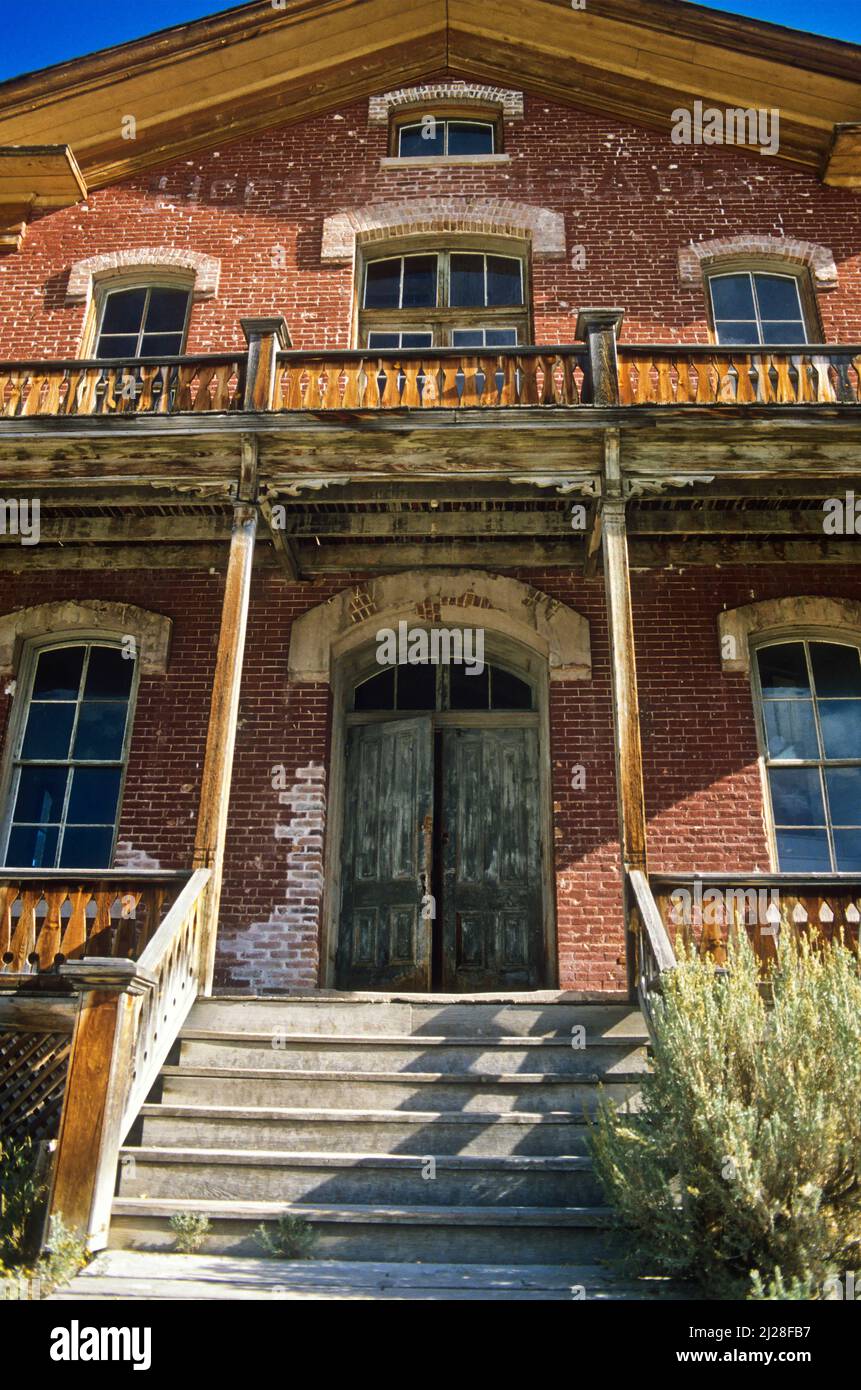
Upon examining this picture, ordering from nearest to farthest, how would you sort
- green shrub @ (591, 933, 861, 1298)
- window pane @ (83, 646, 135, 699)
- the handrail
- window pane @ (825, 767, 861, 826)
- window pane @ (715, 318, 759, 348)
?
green shrub @ (591, 933, 861, 1298) → the handrail → window pane @ (825, 767, 861, 826) → window pane @ (83, 646, 135, 699) → window pane @ (715, 318, 759, 348)

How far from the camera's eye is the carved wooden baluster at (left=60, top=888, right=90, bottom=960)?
265 inches

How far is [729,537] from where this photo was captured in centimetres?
984

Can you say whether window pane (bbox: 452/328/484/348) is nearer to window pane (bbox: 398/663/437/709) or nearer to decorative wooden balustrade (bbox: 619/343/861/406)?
decorative wooden balustrade (bbox: 619/343/861/406)

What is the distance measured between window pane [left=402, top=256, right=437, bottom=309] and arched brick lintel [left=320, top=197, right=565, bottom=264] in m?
0.31

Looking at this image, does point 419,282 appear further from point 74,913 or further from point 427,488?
point 74,913

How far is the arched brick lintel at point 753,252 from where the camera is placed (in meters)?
11.0

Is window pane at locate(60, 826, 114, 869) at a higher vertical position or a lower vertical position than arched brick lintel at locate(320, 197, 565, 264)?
lower

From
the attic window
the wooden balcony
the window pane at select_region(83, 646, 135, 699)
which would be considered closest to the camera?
the wooden balcony

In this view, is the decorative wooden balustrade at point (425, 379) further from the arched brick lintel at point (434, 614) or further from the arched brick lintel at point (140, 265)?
the arched brick lintel at point (140, 265)

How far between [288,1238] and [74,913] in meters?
2.79

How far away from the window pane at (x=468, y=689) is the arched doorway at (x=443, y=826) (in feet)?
0.04

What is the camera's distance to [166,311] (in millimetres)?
11484

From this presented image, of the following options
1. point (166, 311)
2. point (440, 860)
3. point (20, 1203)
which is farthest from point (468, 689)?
point (20, 1203)

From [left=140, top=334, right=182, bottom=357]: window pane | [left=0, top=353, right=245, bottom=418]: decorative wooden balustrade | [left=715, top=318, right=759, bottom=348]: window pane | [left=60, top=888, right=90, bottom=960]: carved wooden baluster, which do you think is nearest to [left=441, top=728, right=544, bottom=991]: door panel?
[left=60, top=888, right=90, bottom=960]: carved wooden baluster
